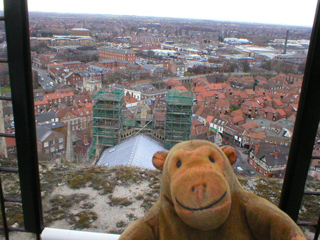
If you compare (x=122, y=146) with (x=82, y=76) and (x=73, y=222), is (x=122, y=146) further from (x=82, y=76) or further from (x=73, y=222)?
(x=82, y=76)

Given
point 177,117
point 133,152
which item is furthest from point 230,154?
point 177,117

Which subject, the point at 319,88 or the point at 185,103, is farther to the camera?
the point at 185,103

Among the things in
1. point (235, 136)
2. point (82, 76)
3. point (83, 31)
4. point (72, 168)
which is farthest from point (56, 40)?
point (72, 168)

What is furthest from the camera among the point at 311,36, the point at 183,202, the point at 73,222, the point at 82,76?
the point at 82,76

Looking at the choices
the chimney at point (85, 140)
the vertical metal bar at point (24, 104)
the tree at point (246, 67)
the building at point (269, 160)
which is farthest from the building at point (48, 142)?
the tree at point (246, 67)

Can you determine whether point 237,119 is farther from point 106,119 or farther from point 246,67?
point 246,67

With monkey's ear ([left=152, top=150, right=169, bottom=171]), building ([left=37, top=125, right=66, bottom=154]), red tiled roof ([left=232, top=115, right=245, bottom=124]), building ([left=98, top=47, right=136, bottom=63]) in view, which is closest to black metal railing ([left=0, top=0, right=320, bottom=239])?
monkey's ear ([left=152, top=150, right=169, bottom=171])

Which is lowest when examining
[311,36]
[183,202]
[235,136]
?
[235,136]
